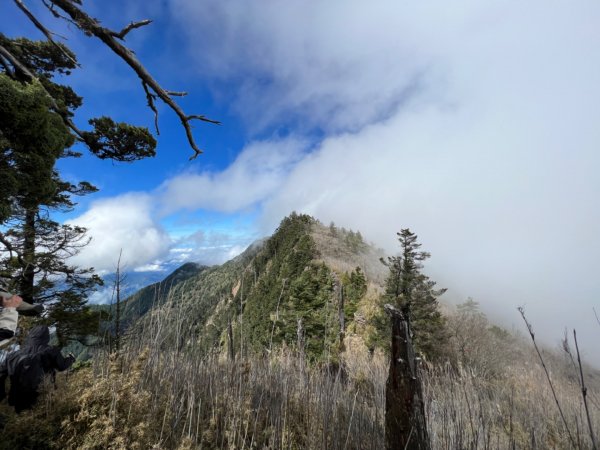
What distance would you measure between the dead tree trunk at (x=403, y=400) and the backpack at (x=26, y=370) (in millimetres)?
3850

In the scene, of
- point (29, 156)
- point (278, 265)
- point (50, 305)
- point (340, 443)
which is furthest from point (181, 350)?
point (278, 265)

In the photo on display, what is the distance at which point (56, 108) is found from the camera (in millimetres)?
7418

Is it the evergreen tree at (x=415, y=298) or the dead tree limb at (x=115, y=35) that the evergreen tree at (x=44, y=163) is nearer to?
the dead tree limb at (x=115, y=35)

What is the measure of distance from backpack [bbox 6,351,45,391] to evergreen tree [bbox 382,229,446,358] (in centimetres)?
1312

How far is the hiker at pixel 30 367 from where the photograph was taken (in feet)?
11.3

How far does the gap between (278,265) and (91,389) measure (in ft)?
147

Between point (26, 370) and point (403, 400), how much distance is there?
4.05m

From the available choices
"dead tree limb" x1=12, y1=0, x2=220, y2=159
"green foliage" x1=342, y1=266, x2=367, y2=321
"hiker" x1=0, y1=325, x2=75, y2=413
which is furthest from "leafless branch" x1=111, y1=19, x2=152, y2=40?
"green foliage" x1=342, y1=266, x2=367, y2=321

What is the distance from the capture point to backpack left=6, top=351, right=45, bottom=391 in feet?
11.3

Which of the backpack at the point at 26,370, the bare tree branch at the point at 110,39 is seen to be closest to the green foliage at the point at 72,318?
the backpack at the point at 26,370

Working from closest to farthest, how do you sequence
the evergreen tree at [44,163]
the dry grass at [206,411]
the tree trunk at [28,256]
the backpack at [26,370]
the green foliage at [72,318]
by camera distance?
1. the dry grass at [206,411]
2. the backpack at [26,370]
3. the evergreen tree at [44,163]
4. the tree trunk at [28,256]
5. the green foliage at [72,318]

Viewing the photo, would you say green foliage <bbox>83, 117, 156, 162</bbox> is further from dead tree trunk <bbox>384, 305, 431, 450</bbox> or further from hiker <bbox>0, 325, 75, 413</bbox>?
dead tree trunk <bbox>384, 305, 431, 450</bbox>

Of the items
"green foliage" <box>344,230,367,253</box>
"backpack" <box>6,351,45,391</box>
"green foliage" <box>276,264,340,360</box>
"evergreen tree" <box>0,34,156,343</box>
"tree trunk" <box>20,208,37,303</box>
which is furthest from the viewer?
"green foliage" <box>344,230,367,253</box>

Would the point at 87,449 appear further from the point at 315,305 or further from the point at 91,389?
the point at 315,305
